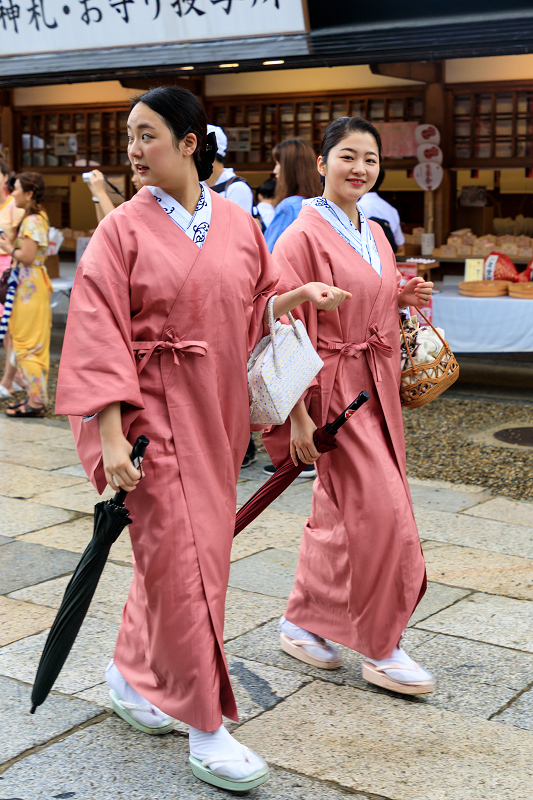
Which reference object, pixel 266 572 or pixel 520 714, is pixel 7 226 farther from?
Result: pixel 520 714

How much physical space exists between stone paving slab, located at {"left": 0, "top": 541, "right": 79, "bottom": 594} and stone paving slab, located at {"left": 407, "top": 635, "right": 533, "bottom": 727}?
1552mm

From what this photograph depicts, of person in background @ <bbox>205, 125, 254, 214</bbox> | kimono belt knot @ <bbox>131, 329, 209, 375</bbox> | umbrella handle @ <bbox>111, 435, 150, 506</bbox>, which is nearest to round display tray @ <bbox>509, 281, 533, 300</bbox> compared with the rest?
person in background @ <bbox>205, 125, 254, 214</bbox>

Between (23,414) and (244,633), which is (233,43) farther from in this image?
(244,633)

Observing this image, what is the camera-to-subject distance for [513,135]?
9.41 meters

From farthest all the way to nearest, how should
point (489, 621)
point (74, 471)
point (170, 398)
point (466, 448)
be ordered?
point (466, 448), point (74, 471), point (489, 621), point (170, 398)

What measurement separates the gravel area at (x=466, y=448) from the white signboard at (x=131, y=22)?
338 centimetres

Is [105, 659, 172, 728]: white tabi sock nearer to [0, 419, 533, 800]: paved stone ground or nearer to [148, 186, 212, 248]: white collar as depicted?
[0, 419, 533, 800]: paved stone ground

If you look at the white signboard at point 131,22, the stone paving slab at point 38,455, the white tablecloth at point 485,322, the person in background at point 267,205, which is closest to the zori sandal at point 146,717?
the stone paving slab at point 38,455

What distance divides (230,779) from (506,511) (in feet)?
9.19

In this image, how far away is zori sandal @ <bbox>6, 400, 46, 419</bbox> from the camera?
6.96 m

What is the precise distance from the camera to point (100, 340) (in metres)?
2.27

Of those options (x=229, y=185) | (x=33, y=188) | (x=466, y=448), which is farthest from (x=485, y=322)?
(x=33, y=188)

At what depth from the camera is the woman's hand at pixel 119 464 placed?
7.43 ft

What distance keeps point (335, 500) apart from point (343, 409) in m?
0.29
